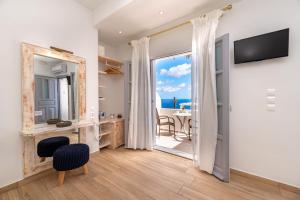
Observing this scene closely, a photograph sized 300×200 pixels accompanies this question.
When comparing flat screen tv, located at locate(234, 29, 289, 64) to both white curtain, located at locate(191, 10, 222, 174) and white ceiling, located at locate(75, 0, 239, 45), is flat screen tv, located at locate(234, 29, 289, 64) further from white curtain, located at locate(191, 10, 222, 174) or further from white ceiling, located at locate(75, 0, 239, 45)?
white ceiling, located at locate(75, 0, 239, 45)

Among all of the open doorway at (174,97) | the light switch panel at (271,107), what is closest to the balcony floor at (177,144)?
the open doorway at (174,97)

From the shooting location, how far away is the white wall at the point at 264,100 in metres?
1.61

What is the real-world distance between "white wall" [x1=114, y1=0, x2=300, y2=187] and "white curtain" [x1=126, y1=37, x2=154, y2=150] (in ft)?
5.12

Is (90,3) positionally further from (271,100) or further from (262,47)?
(271,100)

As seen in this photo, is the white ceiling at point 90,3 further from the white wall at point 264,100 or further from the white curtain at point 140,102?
the white wall at point 264,100

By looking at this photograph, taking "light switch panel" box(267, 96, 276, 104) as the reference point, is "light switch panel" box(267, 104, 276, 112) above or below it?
below

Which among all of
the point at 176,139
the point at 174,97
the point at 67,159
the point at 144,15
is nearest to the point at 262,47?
the point at 144,15

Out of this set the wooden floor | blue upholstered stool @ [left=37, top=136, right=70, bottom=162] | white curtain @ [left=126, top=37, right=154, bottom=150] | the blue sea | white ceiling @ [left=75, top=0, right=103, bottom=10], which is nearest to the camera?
the wooden floor

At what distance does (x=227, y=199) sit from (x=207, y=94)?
53.6 inches

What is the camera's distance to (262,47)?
1.73 m

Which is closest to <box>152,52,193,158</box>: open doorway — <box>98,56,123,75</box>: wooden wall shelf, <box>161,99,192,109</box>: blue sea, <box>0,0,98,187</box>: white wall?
<box>161,99,192,109</box>: blue sea

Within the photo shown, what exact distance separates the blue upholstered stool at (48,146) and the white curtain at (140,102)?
1.39 metres

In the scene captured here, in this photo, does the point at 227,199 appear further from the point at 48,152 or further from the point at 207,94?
the point at 48,152

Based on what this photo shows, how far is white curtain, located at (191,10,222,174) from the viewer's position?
1968mm
